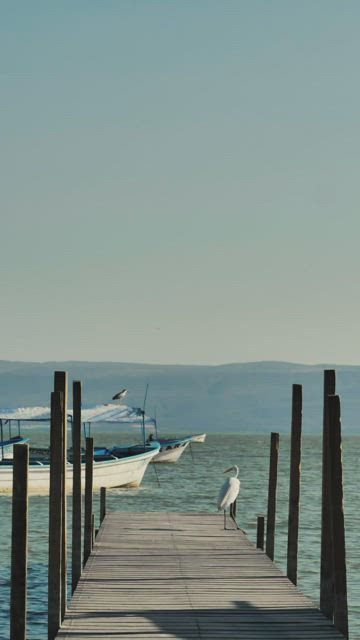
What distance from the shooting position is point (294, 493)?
26.4 metres

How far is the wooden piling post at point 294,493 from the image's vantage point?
25.8m

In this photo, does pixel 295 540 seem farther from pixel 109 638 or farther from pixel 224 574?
pixel 109 638

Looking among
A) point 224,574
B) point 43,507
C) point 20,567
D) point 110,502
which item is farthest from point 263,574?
point 110,502

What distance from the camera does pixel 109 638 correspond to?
17.8 m

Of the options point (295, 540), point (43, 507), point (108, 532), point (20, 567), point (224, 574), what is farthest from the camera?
point (43, 507)

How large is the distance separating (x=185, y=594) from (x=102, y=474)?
4057cm

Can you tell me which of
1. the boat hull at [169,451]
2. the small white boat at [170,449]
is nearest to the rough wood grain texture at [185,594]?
the small white boat at [170,449]

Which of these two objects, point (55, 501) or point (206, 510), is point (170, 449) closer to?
point (206, 510)

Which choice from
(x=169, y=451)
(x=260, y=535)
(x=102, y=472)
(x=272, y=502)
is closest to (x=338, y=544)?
(x=260, y=535)

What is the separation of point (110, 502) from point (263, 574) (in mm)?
38402

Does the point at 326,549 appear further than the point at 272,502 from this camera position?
No

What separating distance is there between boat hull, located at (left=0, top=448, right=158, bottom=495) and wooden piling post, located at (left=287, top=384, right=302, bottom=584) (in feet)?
105

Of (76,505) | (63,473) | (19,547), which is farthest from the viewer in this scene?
(76,505)

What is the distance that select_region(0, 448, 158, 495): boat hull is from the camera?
60.0 metres
